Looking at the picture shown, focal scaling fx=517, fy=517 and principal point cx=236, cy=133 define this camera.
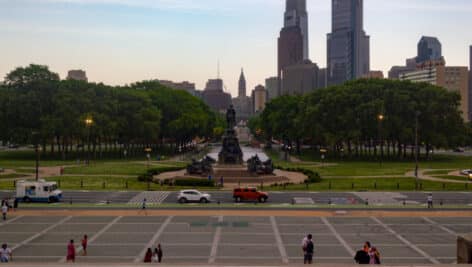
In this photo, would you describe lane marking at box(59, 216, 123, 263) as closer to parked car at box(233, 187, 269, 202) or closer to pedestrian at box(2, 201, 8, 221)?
pedestrian at box(2, 201, 8, 221)

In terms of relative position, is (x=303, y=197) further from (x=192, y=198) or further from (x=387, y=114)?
(x=387, y=114)

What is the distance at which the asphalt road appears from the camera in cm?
4772

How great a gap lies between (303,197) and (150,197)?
48.9 feet

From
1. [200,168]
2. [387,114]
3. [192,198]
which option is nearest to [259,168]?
[200,168]

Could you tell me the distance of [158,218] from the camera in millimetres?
38844

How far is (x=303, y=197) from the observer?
5062 cm

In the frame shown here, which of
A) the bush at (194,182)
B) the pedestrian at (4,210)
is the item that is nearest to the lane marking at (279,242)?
the pedestrian at (4,210)

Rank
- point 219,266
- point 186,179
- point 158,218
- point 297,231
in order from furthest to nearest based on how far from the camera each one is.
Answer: point 186,179 < point 158,218 < point 297,231 < point 219,266

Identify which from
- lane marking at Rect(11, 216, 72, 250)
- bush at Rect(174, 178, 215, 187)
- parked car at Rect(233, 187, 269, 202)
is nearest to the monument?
bush at Rect(174, 178, 215, 187)

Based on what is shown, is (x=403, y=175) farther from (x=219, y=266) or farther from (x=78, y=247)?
(x=219, y=266)

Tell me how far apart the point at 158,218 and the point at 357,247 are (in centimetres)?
1569

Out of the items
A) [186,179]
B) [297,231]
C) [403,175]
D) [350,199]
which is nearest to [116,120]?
[186,179]

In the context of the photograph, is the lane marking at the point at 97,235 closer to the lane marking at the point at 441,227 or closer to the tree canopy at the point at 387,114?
the lane marking at the point at 441,227

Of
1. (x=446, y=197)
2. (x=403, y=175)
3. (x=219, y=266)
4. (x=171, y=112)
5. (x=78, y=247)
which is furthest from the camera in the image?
(x=171, y=112)
